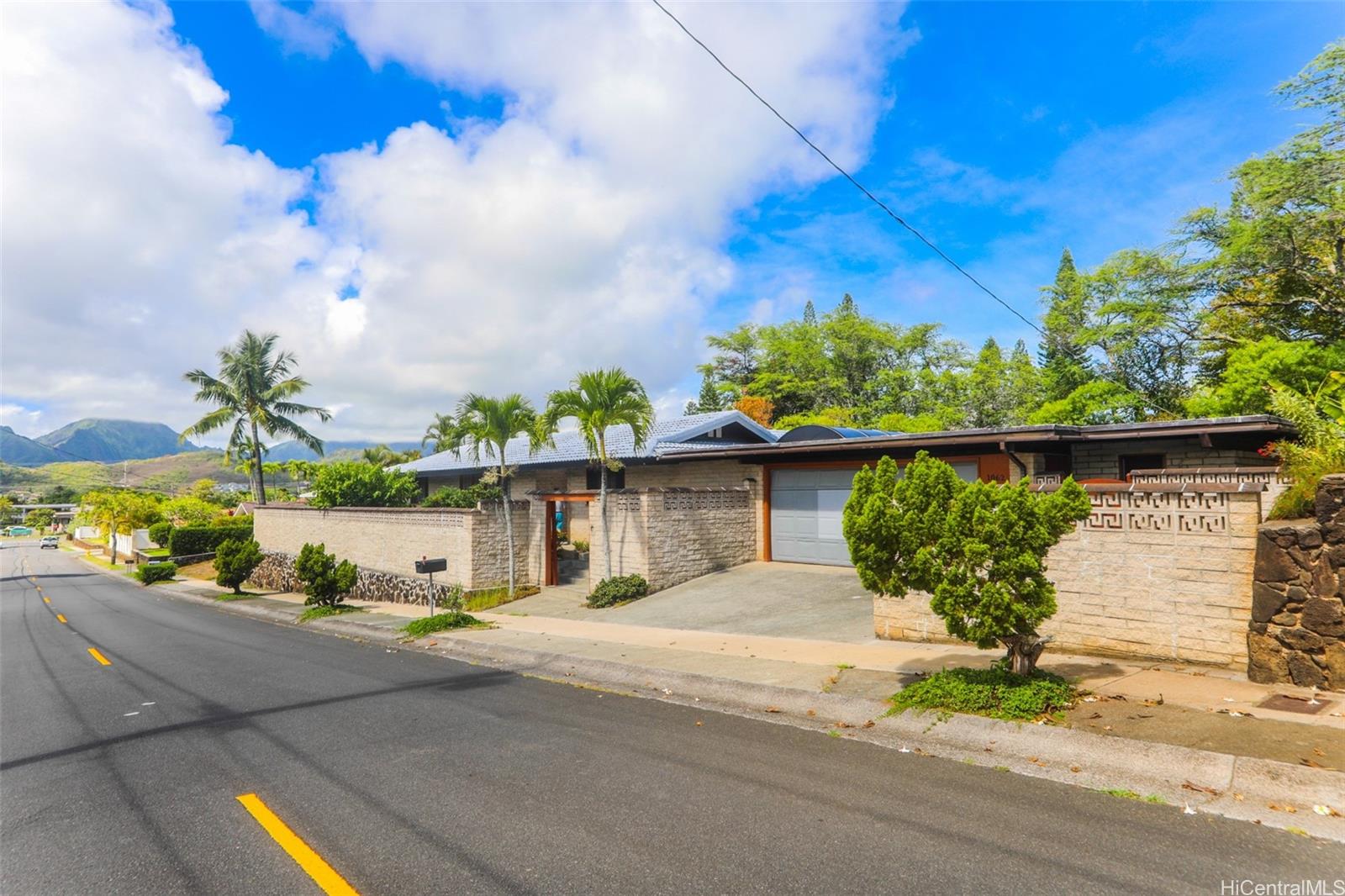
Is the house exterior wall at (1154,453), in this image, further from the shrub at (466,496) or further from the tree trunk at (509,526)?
the shrub at (466,496)

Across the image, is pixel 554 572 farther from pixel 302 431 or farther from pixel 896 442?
pixel 302 431

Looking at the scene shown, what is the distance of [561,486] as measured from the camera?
80.9 feet

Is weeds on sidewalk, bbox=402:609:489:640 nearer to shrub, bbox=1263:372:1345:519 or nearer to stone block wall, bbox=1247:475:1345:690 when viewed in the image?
stone block wall, bbox=1247:475:1345:690

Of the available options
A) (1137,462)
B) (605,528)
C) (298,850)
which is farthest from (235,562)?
(1137,462)

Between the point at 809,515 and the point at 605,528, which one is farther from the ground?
the point at 809,515

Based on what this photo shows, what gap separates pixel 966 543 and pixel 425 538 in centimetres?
1674

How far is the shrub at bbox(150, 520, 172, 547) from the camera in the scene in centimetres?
4025

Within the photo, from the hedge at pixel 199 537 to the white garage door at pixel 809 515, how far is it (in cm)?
3148

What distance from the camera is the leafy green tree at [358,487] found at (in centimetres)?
2630

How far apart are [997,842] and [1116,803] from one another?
3.84 ft

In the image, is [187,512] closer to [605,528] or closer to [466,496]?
[466,496]

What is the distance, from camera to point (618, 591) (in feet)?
52.4

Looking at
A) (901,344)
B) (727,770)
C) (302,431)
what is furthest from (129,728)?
(901,344)

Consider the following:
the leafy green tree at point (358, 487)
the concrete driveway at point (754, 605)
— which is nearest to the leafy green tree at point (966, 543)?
the concrete driveway at point (754, 605)
